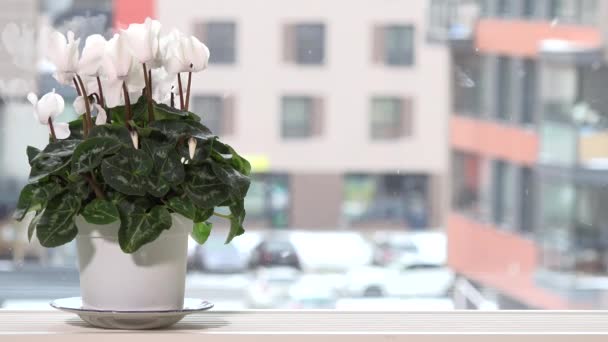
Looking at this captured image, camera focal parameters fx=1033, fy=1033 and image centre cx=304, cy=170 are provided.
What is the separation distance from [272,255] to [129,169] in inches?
36.2

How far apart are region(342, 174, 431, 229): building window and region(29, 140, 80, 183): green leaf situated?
109 centimetres

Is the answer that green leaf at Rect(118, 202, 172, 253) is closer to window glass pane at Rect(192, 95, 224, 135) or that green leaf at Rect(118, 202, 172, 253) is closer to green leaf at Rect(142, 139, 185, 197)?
green leaf at Rect(142, 139, 185, 197)

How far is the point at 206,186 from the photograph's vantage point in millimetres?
1328

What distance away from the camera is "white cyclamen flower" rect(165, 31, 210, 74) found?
4.46 feet

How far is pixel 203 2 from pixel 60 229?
97 centimetres

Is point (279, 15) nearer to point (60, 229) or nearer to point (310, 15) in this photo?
point (310, 15)

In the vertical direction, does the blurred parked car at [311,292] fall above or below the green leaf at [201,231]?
below

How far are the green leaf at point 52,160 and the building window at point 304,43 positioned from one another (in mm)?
1027

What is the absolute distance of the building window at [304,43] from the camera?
2.30 metres

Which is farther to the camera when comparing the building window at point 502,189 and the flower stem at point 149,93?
the building window at point 502,189

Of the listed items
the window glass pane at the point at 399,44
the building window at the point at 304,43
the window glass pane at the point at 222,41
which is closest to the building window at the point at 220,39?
the window glass pane at the point at 222,41

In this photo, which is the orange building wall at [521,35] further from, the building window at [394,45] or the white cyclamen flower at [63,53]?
the white cyclamen flower at [63,53]

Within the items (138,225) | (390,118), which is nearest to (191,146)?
(138,225)

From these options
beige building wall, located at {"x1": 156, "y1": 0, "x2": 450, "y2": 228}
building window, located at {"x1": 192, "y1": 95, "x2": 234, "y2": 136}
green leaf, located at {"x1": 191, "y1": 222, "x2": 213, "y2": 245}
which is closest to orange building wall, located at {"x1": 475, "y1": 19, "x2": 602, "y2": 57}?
beige building wall, located at {"x1": 156, "y1": 0, "x2": 450, "y2": 228}
